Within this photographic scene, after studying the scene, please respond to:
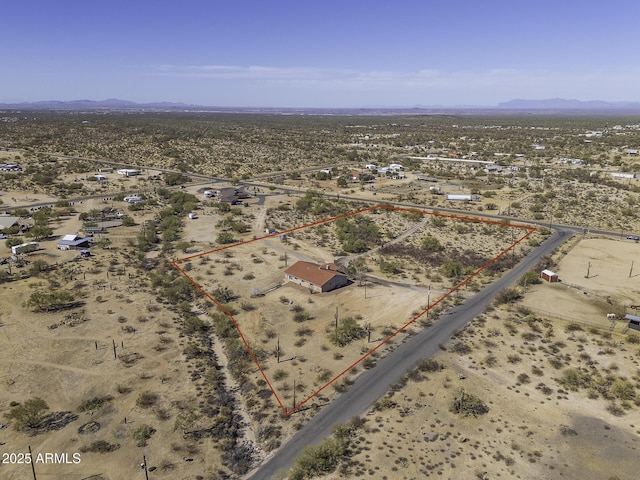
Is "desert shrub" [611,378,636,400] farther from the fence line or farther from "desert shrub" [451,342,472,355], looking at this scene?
"desert shrub" [451,342,472,355]

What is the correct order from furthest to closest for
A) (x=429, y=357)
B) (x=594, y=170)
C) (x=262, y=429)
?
1. (x=594, y=170)
2. (x=429, y=357)
3. (x=262, y=429)

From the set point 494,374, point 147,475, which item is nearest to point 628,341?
point 494,374

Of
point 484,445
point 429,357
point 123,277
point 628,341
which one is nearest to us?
point 484,445

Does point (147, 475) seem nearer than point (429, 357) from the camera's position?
Yes

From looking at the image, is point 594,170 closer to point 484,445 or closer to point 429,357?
point 429,357

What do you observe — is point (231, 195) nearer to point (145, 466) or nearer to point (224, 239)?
point (224, 239)

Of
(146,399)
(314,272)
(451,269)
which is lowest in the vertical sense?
(146,399)

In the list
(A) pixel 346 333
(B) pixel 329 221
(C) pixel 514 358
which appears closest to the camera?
(C) pixel 514 358

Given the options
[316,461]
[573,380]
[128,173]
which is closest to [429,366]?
[573,380]
